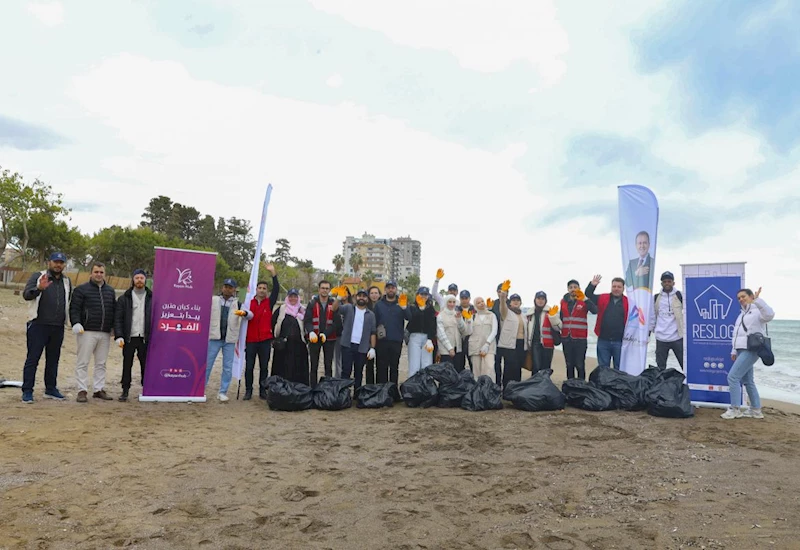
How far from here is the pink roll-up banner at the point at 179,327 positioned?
6836 mm

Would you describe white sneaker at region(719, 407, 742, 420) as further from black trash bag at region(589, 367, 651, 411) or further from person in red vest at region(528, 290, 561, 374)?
person in red vest at region(528, 290, 561, 374)

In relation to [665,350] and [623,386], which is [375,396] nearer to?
[623,386]

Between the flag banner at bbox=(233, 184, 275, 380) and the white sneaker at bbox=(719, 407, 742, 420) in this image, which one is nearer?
the white sneaker at bbox=(719, 407, 742, 420)

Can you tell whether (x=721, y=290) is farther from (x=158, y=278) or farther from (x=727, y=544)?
(x=158, y=278)

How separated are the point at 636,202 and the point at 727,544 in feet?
21.5

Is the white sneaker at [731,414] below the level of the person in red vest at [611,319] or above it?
below

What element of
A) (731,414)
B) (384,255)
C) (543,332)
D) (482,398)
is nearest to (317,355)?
(482,398)

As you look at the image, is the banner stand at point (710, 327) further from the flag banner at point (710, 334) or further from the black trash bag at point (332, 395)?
the black trash bag at point (332, 395)

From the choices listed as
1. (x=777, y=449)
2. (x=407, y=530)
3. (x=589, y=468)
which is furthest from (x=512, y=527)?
(x=777, y=449)

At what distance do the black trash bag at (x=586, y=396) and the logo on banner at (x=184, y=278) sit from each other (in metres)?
5.43

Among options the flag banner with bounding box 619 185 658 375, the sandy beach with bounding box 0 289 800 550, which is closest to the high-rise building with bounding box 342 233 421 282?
the flag banner with bounding box 619 185 658 375

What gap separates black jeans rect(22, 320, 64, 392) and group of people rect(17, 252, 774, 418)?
0.04ft

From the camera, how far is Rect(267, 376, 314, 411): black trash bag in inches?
260

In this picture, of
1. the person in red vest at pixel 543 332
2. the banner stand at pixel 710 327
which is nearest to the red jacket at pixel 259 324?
the person in red vest at pixel 543 332
